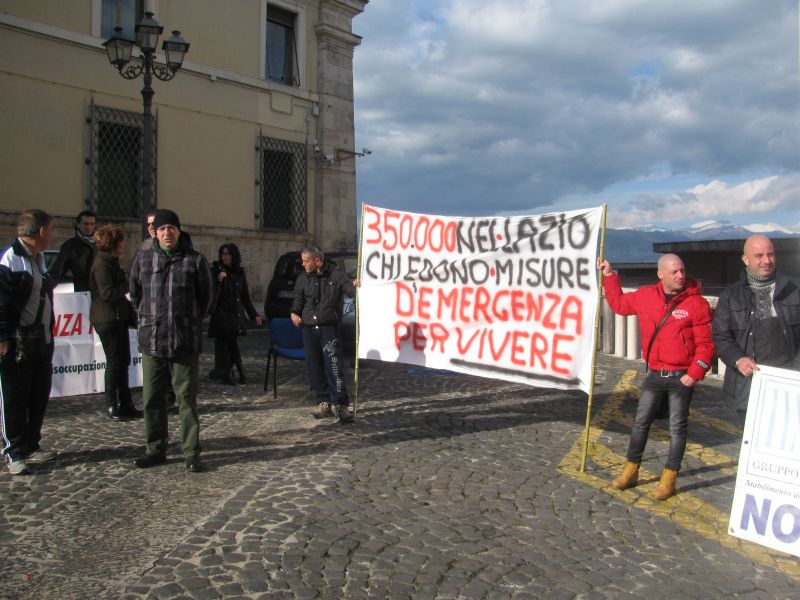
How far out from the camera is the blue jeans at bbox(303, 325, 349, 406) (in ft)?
22.8

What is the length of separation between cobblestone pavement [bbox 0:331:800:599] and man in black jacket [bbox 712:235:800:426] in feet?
3.30

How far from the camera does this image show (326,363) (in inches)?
279

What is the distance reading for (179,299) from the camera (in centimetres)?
538

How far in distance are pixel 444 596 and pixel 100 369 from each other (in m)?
5.42

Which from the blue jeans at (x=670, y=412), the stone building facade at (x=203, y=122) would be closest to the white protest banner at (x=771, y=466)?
the blue jeans at (x=670, y=412)

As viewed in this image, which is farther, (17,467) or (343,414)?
(343,414)

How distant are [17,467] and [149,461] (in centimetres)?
88

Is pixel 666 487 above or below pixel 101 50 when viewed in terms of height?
below

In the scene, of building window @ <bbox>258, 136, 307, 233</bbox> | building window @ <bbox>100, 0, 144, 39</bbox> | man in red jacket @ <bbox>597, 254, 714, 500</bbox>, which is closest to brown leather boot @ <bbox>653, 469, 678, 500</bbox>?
man in red jacket @ <bbox>597, 254, 714, 500</bbox>

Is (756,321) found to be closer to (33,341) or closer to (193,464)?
(193,464)

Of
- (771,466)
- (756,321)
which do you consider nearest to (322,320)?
(756,321)

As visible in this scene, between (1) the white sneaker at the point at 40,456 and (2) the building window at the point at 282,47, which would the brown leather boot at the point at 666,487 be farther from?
(2) the building window at the point at 282,47

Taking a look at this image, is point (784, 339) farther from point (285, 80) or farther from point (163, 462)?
point (285, 80)

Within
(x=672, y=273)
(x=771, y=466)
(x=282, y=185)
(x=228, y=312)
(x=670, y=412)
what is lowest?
(x=771, y=466)
